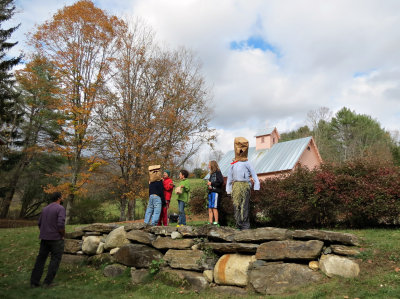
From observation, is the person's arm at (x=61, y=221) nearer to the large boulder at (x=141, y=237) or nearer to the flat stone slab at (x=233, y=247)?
the large boulder at (x=141, y=237)

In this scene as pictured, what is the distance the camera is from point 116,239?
25.3ft

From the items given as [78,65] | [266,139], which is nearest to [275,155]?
[266,139]

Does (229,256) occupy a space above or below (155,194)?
below

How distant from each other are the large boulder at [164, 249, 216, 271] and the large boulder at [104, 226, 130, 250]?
1478 mm

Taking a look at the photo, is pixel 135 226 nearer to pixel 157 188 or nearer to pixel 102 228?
pixel 157 188

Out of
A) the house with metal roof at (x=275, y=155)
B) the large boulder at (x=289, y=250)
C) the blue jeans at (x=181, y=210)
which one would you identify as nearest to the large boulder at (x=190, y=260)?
the large boulder at (x=289, y=250)

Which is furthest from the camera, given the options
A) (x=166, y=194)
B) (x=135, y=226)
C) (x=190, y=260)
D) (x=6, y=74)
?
(x=6, y=74)

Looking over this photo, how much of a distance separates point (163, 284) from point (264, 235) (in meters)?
2.29

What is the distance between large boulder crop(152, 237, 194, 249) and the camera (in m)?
6.79

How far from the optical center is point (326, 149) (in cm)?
3809

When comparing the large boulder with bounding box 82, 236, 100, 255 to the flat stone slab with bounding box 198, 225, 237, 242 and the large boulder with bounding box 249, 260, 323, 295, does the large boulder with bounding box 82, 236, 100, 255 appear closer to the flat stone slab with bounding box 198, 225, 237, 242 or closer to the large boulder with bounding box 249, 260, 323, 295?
the flat stone slab with bounding box 198, 225, 237, 242

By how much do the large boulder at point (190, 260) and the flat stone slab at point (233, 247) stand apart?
23cm

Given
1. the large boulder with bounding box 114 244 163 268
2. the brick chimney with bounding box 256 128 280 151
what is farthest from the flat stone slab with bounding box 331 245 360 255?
the brick chimney with bounding box 256 128 280 151

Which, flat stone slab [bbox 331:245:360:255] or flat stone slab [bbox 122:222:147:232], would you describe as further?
flat stone slab [bbox 122:222:147:232]
